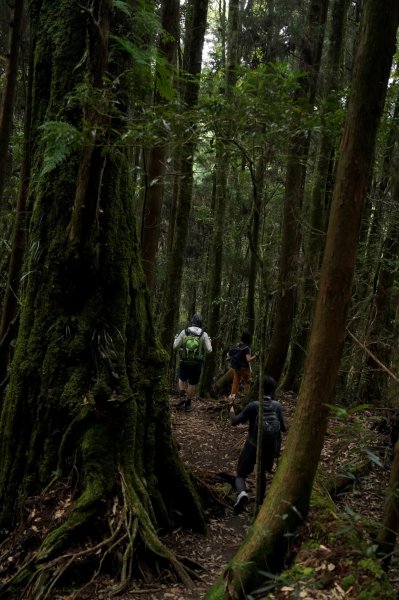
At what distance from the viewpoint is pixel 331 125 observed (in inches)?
169

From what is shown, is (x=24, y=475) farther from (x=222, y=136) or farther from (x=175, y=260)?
(x=175, y=260)

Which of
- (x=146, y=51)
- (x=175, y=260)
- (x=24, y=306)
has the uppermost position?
(x=146, y=51)

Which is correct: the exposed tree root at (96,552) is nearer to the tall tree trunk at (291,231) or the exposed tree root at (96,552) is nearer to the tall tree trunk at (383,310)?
the tall tree trunk at (383,310)

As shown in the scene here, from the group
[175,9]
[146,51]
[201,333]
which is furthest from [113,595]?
[175,9]

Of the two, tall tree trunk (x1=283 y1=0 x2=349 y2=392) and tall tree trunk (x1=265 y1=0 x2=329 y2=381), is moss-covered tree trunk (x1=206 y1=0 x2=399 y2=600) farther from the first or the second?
tall tree trunk (x1=265 y1=0 x2=329 y2=381)

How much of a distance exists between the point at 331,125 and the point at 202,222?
21090 mm

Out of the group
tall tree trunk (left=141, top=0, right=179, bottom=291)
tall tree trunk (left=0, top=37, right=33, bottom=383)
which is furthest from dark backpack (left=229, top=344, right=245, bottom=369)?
tall tree trunk (left=0, top=37, right=33, bottom=383)

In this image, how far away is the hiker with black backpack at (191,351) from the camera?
1131cm

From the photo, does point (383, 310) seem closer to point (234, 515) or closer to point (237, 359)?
point (237, 359)

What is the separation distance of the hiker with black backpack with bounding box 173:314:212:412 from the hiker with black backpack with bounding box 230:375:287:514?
413cm

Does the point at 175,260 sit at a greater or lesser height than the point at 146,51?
lesser

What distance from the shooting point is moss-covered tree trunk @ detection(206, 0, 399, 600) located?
376 cm

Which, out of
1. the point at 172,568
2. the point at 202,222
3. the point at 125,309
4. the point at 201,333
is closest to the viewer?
the point at 172,568

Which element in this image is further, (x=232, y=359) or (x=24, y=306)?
(x=232, y=359)
